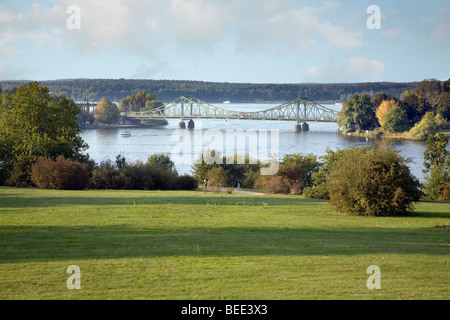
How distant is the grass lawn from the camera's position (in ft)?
18.5

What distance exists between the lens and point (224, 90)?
118750 mm

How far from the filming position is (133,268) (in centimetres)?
635

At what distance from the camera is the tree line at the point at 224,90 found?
109250 mm

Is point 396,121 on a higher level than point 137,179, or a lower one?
higher

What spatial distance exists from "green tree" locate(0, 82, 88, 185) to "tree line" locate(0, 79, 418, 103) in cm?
8251

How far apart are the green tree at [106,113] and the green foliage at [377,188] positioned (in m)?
82.1

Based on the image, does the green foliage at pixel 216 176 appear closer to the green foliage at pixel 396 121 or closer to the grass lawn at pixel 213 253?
the grass lawn at pixel 213 253

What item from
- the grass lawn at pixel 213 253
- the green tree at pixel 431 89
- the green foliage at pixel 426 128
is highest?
the green tree at pixel 431 89

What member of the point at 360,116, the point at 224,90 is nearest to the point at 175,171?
the point at 360,116

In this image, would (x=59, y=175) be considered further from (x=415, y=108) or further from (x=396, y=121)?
(x=415, y=108)

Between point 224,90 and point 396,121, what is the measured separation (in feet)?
181

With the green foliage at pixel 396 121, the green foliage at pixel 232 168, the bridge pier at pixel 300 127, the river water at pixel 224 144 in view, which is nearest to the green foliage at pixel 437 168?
the river water at pixel 224 144

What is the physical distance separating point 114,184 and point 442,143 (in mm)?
19577

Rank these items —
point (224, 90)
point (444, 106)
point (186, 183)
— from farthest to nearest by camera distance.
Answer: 1. point (224, 90)
2. point (444, 106)
3. point (186, 183)
